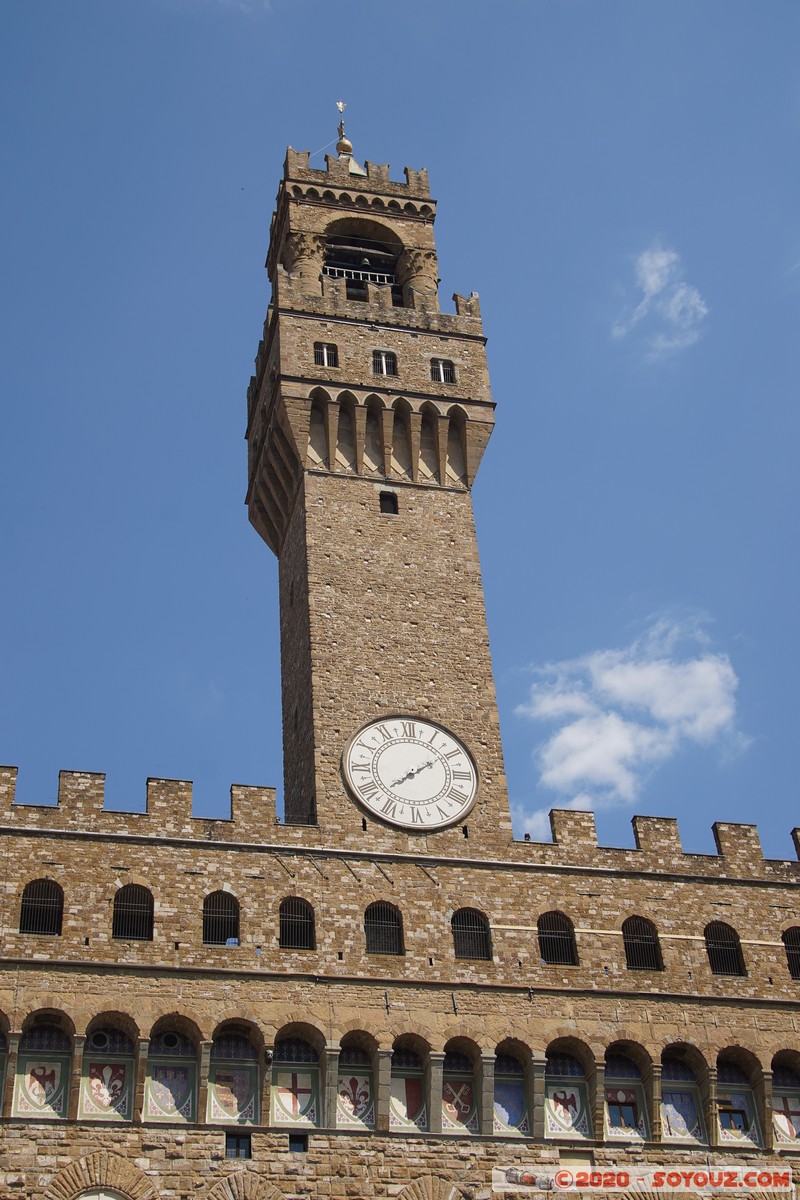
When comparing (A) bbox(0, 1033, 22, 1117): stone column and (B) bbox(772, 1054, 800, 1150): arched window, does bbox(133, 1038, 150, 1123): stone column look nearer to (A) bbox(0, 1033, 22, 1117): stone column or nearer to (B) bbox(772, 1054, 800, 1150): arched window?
(A) bbox(0, 1033, 22, 1117): stone column

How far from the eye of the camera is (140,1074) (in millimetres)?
27594

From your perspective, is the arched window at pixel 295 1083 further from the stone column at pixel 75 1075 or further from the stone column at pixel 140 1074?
the stone column at pixel 75 1075

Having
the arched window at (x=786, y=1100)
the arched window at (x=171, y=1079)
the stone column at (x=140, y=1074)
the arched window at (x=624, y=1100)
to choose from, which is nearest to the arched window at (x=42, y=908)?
the stone column at (x=140, y=1074)

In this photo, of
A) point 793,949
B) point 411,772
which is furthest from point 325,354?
point 793,949

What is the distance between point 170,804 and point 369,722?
4.72 metres

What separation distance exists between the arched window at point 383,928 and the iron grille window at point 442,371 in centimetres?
1429

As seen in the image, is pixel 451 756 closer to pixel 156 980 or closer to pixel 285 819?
pixel 285 819

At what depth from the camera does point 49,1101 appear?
1075 inches

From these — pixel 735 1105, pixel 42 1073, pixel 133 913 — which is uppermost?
pixel 133 913

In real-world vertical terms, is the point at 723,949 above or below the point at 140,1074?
above

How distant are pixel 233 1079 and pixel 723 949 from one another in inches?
399

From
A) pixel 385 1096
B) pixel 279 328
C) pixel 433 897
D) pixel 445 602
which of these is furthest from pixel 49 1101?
pixel 279 328

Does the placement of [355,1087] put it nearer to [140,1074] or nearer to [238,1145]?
[238,1145]

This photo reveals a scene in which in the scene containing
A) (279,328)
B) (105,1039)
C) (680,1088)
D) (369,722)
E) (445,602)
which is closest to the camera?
(105,1039)
